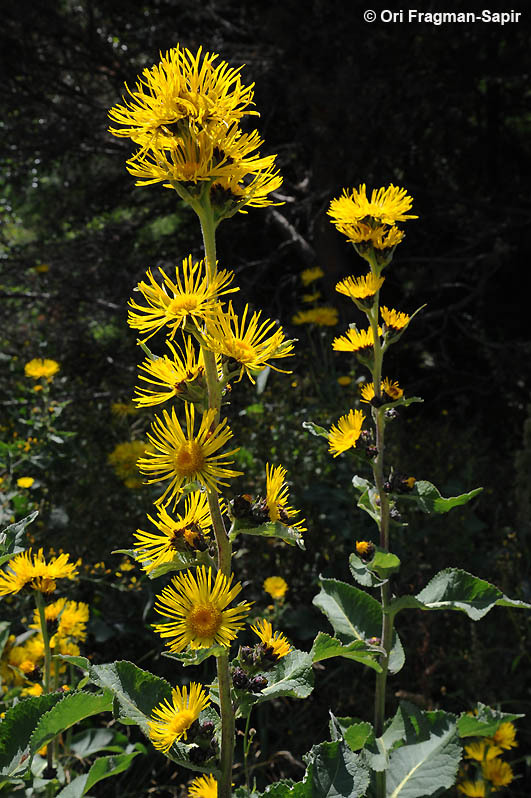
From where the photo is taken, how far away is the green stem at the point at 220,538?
3.22 feet

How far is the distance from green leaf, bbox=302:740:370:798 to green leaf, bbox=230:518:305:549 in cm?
33

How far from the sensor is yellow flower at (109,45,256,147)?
0.93 metres

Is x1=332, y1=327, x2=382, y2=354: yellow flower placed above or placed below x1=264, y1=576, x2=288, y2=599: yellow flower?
above

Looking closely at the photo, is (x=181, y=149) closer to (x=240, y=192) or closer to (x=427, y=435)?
(x=240, y=192)

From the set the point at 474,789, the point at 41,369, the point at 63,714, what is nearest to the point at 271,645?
the point at 63,714

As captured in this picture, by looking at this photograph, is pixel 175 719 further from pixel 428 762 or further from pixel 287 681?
pixel 428 762

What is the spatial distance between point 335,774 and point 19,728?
1.65 ft

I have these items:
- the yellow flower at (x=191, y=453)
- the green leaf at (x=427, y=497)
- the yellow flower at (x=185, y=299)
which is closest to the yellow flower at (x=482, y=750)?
the green leaf at (x=427, y=497)

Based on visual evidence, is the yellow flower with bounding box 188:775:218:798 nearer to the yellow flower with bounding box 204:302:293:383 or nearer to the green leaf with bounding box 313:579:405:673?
the green leaf with bounding box 313:579:405:673

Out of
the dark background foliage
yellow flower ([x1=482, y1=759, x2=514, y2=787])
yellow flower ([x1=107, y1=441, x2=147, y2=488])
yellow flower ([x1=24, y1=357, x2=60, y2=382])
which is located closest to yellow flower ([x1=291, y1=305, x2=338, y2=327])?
the dark background foliage

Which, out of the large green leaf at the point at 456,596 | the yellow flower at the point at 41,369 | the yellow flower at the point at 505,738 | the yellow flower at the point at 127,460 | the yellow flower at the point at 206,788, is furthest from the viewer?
the yellow flower at the point at 41,369

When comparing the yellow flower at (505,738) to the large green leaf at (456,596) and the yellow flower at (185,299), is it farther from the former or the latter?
the yellow flower at (185,299)

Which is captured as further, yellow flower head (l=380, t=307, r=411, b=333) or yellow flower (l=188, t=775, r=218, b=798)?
yellow flower head (l=380, t=307, r=411, b=333)

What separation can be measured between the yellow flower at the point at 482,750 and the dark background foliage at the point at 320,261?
39 cm
